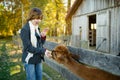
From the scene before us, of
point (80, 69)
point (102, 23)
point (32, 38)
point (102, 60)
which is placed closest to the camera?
point (102, 60)

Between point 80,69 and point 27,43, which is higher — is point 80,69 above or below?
below

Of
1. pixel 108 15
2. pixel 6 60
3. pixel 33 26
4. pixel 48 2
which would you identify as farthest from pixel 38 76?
pixel 48 2

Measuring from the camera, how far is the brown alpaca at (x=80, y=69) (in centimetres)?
393

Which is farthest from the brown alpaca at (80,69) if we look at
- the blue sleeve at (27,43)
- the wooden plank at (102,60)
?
the blue sleeve at (27,43)

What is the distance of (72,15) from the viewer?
22.8 meters

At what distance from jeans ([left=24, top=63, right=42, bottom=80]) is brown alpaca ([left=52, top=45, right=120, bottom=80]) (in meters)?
0.59

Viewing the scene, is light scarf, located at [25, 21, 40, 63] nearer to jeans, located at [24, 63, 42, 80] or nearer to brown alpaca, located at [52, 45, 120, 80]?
jeans, located at [24, 63, 42, 80]

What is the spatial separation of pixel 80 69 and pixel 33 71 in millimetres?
1078

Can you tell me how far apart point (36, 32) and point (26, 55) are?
0.41 m

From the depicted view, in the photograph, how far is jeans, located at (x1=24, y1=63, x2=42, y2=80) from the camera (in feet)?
16.4

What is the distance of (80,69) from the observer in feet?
14.0

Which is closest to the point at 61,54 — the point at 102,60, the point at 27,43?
the point at 27,43

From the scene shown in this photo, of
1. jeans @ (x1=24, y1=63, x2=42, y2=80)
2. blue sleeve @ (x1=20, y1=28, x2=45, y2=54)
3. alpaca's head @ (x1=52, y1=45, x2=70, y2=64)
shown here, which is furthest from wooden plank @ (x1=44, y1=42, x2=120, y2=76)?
jeans @ (x1=24, y1=63, x2=42, y2=80)

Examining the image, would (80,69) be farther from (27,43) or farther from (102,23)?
(102,23)
